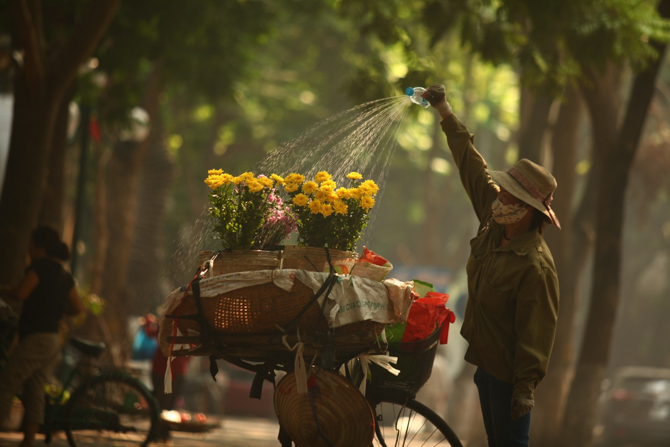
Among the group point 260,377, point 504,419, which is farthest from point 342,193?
point 504,419

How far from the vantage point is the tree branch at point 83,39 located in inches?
326

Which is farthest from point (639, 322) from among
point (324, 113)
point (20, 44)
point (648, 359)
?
point (20, 44)

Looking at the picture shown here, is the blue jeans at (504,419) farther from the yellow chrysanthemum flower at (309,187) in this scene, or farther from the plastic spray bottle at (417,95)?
the plastic spray bottle at (417,95)

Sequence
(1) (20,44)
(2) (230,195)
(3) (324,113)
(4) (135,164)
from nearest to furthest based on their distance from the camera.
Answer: (2) (230,195)
(1) (20,44)
(4) (135,164)
(3) (324,113)

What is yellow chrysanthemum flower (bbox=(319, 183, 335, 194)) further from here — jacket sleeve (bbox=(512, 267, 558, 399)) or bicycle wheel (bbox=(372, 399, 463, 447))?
bicycle wheel (bbox=(372, 399, 463, 447))

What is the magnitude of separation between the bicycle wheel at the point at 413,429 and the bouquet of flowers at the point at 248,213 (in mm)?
1160

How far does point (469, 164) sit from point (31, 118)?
498 centimetres

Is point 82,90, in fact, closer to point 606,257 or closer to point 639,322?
point 606,257

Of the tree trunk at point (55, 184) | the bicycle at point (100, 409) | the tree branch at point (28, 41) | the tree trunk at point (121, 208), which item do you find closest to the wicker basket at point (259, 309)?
the bicycle at point (100, 409)

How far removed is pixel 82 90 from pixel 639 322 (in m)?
27.8

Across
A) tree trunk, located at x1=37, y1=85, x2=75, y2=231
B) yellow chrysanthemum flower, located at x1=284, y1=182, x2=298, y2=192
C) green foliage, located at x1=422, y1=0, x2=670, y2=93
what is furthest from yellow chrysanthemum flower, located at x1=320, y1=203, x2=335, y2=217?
tree trunk, located at x1=37, y1=85, x2=75, y2=231

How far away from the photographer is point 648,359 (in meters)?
33.3

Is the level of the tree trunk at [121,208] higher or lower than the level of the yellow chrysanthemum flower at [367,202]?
higher

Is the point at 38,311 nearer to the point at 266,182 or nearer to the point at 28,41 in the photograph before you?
the point at 28,41
